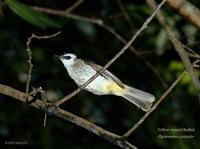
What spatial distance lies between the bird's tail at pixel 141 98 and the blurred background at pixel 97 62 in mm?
442

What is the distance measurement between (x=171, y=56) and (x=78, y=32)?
41.5 inches

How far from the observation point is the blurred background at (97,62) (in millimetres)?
4449

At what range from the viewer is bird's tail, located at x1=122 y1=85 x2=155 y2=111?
11.6 ft

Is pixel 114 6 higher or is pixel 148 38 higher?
pixel 114 6

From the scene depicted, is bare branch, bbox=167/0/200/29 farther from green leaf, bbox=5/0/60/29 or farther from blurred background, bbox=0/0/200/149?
blurred background, bbox=0/0/200/149

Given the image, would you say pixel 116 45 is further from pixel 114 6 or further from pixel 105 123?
pixel 105 123

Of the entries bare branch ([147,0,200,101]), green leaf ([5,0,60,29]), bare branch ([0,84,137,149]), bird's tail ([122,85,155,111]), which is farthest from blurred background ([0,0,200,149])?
bare branch ([0,84,137,149])

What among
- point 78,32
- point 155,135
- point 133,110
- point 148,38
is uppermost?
point 78,32

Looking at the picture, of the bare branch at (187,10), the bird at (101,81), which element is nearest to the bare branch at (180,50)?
the bare branch at (187,10)

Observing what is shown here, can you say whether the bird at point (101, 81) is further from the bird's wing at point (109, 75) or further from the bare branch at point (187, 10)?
the bare branch at point (187, 10)

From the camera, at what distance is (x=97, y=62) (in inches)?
196

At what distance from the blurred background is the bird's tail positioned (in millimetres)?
442

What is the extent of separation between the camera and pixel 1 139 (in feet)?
15.1

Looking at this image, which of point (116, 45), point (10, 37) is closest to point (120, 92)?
point (116, 45)
